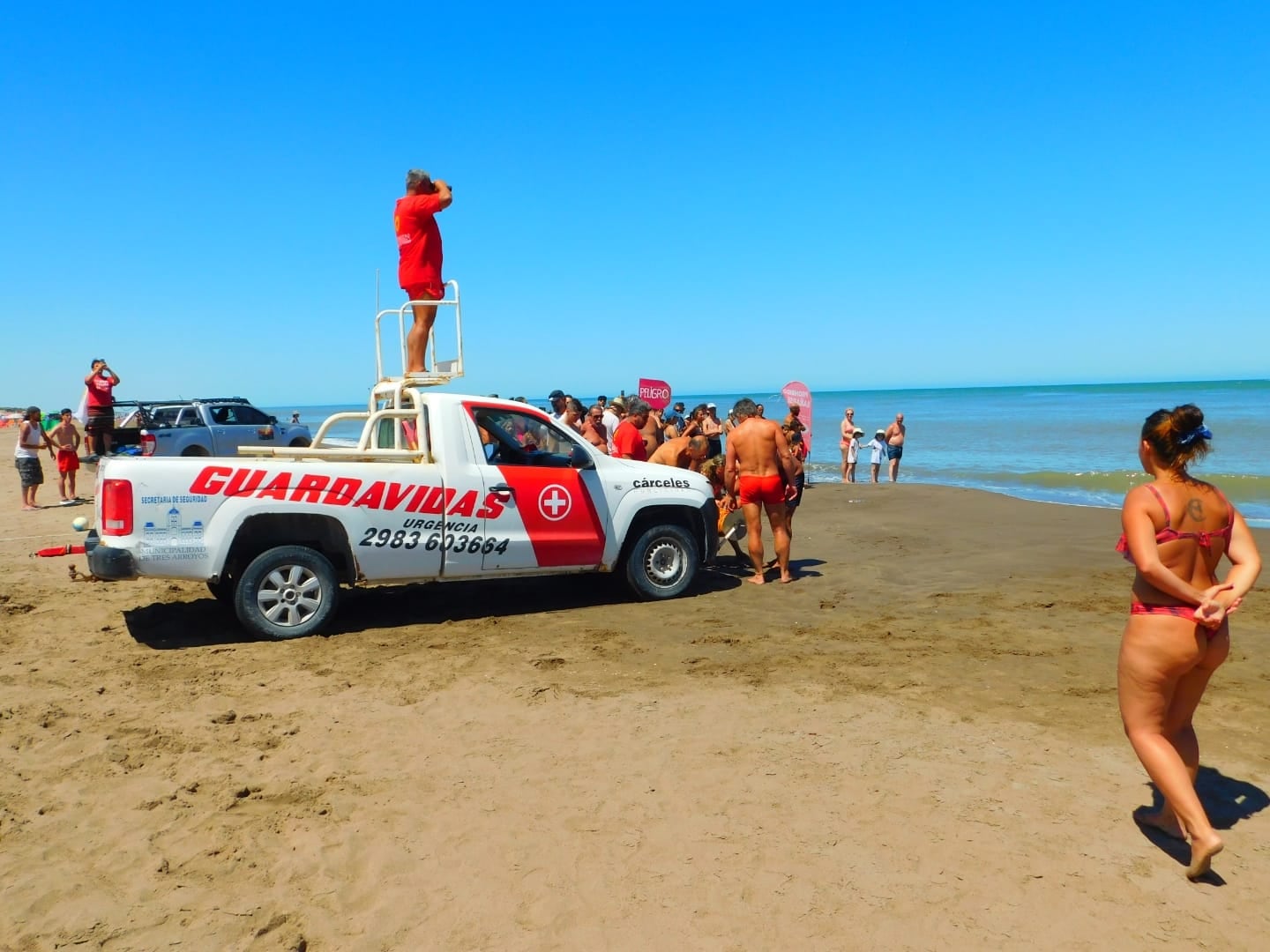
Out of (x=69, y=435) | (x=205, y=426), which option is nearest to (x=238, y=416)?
(x=205, y=426)

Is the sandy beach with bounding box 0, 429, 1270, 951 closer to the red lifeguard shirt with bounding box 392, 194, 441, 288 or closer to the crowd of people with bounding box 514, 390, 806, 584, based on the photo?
the crowd of people with bounding box 514, 390, 806, 584

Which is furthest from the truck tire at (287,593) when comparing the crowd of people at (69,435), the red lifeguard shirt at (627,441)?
the crowd of people at (69,435)

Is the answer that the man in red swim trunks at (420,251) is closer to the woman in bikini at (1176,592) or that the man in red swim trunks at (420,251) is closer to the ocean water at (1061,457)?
the woman in bikini at (1176,592)

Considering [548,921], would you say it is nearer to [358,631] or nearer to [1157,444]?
[1157,444]

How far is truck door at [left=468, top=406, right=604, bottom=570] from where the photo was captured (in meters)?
7.59

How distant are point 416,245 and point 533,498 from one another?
7.81 ft

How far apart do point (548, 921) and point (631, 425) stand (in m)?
7.66

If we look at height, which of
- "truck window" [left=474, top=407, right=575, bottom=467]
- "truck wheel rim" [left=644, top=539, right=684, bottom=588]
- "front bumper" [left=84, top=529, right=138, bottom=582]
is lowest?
"truck wheel rim" [left=644, top=539, right=684, bottom=588]

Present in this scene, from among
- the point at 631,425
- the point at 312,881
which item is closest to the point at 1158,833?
the point at 312,881

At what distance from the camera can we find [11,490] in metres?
18.8

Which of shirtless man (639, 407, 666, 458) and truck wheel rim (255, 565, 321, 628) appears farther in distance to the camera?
shirtless man (639, 407, 666, 458)

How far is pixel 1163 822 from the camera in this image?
12.4 ft

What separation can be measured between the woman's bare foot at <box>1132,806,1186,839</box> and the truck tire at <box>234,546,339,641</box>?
543 centimetres

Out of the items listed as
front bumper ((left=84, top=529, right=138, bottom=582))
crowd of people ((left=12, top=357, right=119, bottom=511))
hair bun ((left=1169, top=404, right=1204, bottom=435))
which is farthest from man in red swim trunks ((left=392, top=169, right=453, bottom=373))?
crowd of people ((left=12, top=357, right=119, bottom=511))
